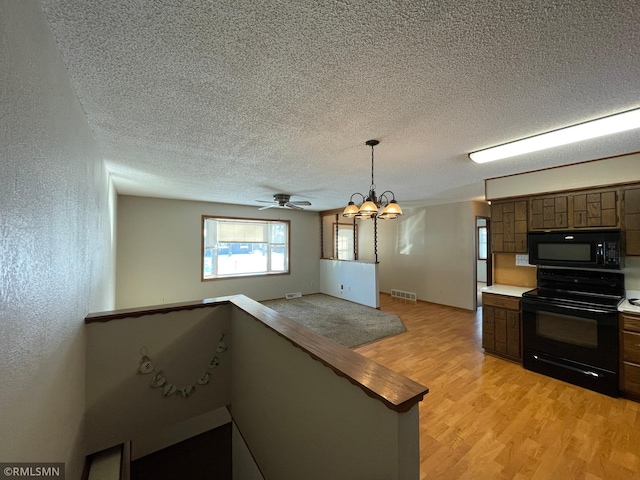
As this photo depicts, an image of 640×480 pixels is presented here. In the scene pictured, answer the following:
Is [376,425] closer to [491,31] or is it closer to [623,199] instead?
[491,31]

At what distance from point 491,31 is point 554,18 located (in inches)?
8.6

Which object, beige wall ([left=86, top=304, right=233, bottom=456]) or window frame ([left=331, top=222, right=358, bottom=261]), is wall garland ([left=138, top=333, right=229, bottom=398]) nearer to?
beige wall ([left=86, top=304, right=233, bottom=456])

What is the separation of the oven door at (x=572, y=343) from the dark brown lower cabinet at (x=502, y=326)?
4.3 inches

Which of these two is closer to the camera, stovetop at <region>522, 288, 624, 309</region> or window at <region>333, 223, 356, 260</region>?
stovetop at <region>522, 288, 624, 309</region>

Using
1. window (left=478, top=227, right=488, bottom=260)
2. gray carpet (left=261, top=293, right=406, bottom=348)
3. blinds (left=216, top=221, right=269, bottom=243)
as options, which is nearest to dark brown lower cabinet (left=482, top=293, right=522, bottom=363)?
gray carpet (left=261, top=293, right=406, bottom=348)

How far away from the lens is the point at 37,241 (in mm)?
958

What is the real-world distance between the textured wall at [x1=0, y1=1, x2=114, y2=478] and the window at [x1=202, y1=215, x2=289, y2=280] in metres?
4.21

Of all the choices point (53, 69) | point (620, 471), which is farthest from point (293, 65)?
point (620, 471)

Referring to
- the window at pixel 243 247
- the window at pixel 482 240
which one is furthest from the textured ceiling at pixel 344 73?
the window at pixel 482 240

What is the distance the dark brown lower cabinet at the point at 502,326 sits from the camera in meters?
3.10

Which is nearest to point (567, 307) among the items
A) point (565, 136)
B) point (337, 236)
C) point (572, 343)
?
point (572, 343)

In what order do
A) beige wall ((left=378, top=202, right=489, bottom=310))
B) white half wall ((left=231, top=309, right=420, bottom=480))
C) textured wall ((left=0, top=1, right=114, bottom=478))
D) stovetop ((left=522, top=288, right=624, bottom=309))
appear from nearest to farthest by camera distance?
textured wall ((left=0, top=1, right=114, bottom=478)) → white half wall ((left=231, top=309, right=420, bottom=480)) → stovetop ((left=522, top=288, right=624, bottom=309)) → beige wall ((left=378, top=202, right=489, bottom=310))

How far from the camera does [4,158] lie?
74 cm

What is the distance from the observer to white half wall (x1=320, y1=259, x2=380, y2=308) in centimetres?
569
